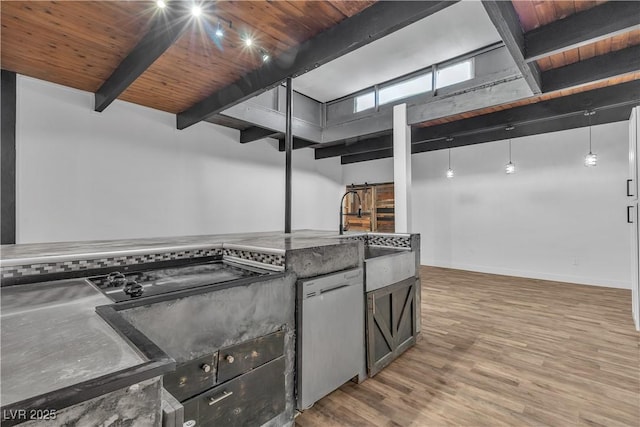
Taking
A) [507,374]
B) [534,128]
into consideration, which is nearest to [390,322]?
[507,374]

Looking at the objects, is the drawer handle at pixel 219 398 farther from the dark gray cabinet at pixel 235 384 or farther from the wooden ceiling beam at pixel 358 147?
the wooden ceiling beam at pixel 358 147

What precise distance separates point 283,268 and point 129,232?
128 inches

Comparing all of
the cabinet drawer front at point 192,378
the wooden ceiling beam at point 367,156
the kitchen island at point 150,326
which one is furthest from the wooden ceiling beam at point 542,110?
the cabinet drawer front at point 192,378

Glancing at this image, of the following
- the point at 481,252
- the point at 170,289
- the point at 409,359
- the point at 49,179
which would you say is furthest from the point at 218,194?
the point at 481,252

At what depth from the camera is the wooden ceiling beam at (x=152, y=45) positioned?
2.07 meters

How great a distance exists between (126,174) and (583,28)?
5.25 meters

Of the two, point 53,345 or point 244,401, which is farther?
point 244,401

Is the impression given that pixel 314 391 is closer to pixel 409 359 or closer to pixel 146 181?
pixel 409 359

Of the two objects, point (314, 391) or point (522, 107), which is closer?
point (314, 391)

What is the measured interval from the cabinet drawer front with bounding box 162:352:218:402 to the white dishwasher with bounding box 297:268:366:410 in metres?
0.58

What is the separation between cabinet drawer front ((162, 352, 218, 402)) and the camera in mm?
1282

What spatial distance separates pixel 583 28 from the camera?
2.44 metres

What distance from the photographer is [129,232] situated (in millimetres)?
3998

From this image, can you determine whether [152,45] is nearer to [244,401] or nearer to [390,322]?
[244,401]
